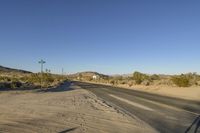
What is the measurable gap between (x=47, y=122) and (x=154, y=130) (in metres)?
4.64

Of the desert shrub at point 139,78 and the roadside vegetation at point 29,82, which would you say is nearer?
the roadside vegetation at point 29,82

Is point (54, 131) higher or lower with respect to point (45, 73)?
lower

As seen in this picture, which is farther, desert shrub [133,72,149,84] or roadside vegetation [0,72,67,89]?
desert shrub [133,72,149,84]

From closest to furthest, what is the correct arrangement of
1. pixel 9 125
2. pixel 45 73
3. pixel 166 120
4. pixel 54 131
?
pixel 54 131 → pixel 9 125 → pixel 166 120 → pixel 45 73

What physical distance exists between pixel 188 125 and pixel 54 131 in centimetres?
565

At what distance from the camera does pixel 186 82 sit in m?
54.8

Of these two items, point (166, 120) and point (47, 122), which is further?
point (166, 120)

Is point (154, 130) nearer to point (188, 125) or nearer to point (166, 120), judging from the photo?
point (188, 125)

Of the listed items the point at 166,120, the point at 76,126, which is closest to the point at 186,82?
the point at 166,120

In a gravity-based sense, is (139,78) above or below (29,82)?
above

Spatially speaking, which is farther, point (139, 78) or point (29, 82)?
point (139, 78)

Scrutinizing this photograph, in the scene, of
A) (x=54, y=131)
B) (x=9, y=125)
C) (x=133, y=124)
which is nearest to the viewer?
(x=54, y=131)

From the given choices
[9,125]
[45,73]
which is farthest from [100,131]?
[45,73]

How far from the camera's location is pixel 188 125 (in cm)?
1359
